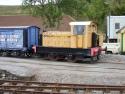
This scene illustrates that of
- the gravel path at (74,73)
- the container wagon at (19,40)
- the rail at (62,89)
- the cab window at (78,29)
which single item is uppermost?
the cab window at (78,29)

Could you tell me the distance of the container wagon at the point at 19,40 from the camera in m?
36.5

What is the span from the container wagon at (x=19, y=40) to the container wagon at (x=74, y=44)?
1762 millimetres

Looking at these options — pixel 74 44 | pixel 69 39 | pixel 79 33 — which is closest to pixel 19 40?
pixel 69 39

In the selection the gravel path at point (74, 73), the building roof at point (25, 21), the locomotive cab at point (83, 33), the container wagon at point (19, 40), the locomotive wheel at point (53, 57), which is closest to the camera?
the gravel path at point (74, 73)

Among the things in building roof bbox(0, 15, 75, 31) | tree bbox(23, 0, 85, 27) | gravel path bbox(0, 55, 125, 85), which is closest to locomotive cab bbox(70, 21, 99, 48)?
gravel path bbox(0, 55, 125, 85)

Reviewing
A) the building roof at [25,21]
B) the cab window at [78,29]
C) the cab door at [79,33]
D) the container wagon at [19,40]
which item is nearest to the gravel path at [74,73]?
the cab door at [79,33]

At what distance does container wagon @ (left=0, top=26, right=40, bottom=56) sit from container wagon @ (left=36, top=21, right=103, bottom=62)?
176cm

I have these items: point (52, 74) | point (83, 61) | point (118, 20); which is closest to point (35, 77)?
point (52, 74)

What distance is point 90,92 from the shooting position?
55.5ft

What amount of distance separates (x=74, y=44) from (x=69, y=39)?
759 millimetres

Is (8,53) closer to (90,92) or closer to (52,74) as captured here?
(52,74)

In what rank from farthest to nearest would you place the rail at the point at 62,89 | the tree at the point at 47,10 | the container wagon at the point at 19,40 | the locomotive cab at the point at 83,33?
the tree at the point at 47,10, the container wagon at the point at 19,40, the locomotive cab at the point at 83,33, the rail at the point at 62,89

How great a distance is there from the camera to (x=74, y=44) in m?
33.6

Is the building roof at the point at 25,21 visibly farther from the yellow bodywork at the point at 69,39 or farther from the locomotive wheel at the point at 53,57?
the locomotive wheel at the point at 53,57
